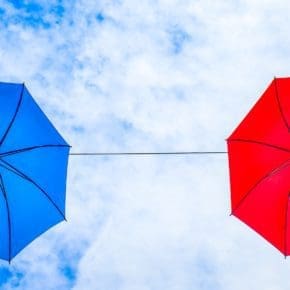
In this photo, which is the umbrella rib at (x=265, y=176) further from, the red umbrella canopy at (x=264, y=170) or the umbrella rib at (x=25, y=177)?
the umbrella rib at (x=25, y=177)

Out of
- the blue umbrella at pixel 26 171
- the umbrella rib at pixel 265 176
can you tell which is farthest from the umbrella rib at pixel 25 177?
the umbrella rib at pixel 265 176

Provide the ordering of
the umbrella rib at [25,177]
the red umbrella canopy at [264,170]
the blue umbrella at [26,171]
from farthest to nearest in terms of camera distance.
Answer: the umbrella rib at [25,177], the blue umbrella at [26,171], the red umbrella canopy at [264,170]

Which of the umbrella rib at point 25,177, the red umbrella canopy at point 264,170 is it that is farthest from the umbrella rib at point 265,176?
the umbrella rib at point 25,177

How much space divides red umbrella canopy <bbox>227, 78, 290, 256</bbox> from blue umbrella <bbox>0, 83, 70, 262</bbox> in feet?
10.4

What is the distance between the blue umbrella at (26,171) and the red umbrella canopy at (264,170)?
318 centimetres

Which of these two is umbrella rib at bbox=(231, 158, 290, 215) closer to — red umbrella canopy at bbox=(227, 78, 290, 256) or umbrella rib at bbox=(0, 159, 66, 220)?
red umbrella canopy at bbox=(227, 78, 290, 256)

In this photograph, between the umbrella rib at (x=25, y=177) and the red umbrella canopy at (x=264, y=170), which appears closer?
the red umbrella canopy at (x=264, y=170)

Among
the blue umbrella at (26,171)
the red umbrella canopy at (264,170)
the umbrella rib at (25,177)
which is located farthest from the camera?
the umbrella rib at (25,177)

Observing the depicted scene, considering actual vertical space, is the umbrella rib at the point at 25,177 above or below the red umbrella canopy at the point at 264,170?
above

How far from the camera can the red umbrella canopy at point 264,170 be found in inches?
342

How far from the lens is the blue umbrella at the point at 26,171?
8.78 m

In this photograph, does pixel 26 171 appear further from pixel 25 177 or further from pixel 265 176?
pixel 265 176

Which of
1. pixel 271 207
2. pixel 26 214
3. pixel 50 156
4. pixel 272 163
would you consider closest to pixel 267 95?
pixel 272 163

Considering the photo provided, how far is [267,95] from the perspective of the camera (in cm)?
859
